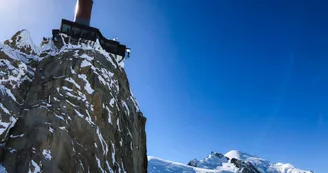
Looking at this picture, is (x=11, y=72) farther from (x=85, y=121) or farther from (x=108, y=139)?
(x=108, y=139)

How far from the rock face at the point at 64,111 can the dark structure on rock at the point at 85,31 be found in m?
3.27

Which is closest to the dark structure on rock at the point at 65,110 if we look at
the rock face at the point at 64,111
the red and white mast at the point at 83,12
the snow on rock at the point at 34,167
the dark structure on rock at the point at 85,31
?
the rock face at the point at 64,111

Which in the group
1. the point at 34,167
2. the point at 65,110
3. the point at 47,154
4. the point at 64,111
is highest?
the point at 65,110

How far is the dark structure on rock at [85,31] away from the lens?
63500 mm

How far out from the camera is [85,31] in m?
65.2

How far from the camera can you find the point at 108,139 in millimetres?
49156

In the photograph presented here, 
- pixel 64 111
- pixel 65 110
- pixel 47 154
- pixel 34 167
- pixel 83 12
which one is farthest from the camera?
pixel 83 12

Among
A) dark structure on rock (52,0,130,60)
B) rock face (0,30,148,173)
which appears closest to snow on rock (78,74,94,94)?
rock face (0,30,148,173)

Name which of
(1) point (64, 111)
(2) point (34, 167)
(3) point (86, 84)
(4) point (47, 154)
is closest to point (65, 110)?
(1) point (64, 111)

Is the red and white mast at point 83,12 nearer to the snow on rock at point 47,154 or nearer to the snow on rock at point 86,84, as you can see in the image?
the snow on rock at point 86,84

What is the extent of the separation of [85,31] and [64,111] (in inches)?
Result: 936

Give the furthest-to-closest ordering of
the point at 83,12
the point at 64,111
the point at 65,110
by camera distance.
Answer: the point at 83,12 → the point at 65,110 → the point at 64,111

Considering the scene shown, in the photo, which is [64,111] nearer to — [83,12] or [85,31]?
[85,31]

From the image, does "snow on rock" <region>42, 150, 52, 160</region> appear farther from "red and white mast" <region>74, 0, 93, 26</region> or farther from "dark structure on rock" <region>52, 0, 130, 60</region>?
"red and white mast" <region>74, 0, 93, 26</region>
